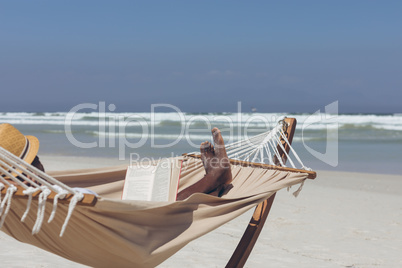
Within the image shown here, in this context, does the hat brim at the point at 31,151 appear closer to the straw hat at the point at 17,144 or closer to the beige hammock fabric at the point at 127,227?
the straw hat at the point at 17,144

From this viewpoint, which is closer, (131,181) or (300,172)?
(300,172)

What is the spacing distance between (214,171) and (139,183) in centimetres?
33

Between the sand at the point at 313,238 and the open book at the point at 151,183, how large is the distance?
46 cm

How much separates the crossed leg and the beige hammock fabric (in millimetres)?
344

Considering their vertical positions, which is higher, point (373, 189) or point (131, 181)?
point (131, 181)

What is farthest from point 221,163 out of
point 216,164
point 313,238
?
point 313,238

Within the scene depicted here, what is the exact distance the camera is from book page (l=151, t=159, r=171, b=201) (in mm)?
1971

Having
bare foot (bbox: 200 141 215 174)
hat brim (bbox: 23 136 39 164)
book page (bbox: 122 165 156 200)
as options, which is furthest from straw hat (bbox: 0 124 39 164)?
bare foot (bbox: 200 141 215 174)

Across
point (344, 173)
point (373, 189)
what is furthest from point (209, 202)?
point (344, 173)

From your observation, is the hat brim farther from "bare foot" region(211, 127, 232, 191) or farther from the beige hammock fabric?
"bare foot" region(211, 127, 232, 191)

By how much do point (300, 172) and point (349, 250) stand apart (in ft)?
3.36

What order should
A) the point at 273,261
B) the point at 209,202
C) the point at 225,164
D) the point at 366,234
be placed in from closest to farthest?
the point at 209,202 → the point at 225,164 → the point at 273,261 → the point at 366,234

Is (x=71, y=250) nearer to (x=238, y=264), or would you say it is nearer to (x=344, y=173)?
(x=238, y=264)

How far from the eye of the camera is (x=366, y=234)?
299 centimetres
